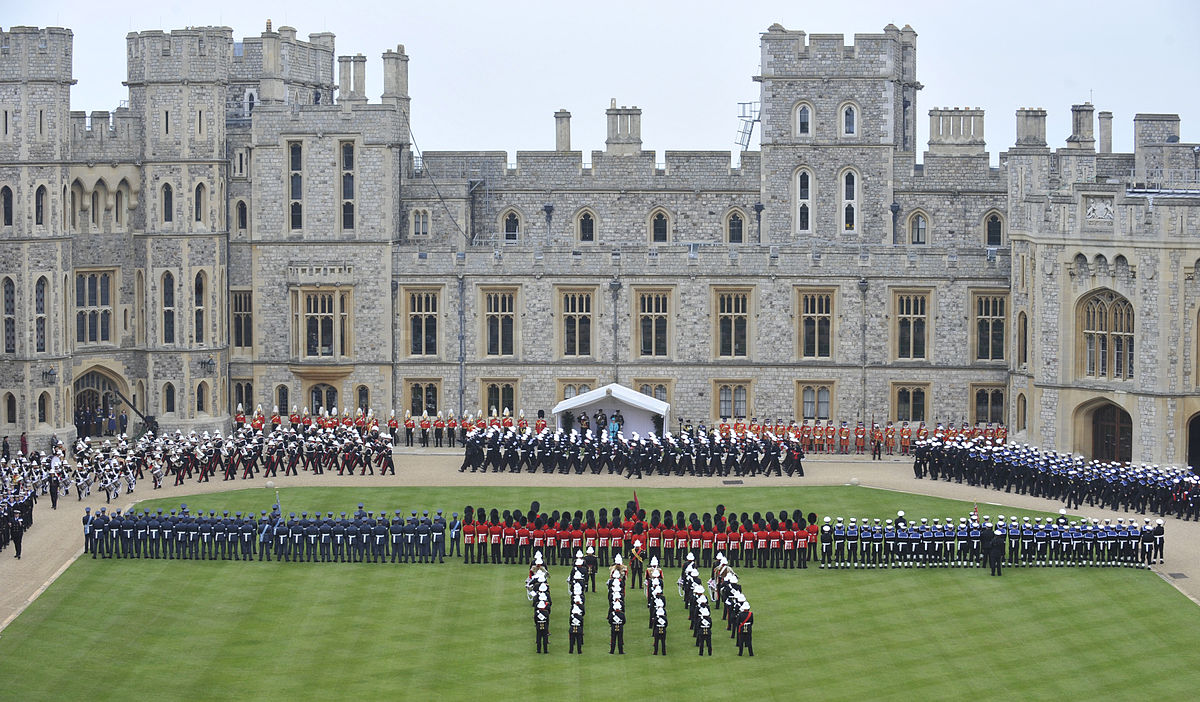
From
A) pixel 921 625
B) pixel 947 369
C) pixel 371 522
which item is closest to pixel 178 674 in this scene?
pixel 371 522

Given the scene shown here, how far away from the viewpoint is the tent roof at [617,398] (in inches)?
2953

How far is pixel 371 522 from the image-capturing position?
2315 inches

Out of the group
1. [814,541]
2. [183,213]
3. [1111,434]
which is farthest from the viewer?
[183,213]

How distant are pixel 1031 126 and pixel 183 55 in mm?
34334

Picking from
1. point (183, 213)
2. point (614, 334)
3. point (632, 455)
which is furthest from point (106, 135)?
point (632, 455)

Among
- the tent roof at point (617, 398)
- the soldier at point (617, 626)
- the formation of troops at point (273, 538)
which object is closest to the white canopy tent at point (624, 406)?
the tent roof at point (617, 398)

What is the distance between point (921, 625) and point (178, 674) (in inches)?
702

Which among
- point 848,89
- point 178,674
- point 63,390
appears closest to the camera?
point 178,674

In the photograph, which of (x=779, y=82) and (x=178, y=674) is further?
(x=779, y=82)

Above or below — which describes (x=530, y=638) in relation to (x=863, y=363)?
below

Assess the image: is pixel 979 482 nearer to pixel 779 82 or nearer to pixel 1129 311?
pixel 1129 311

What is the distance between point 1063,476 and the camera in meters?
66.0

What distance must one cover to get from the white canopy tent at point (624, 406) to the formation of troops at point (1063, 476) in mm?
9839

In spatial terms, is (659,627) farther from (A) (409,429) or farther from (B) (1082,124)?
(B) (1082,124)
